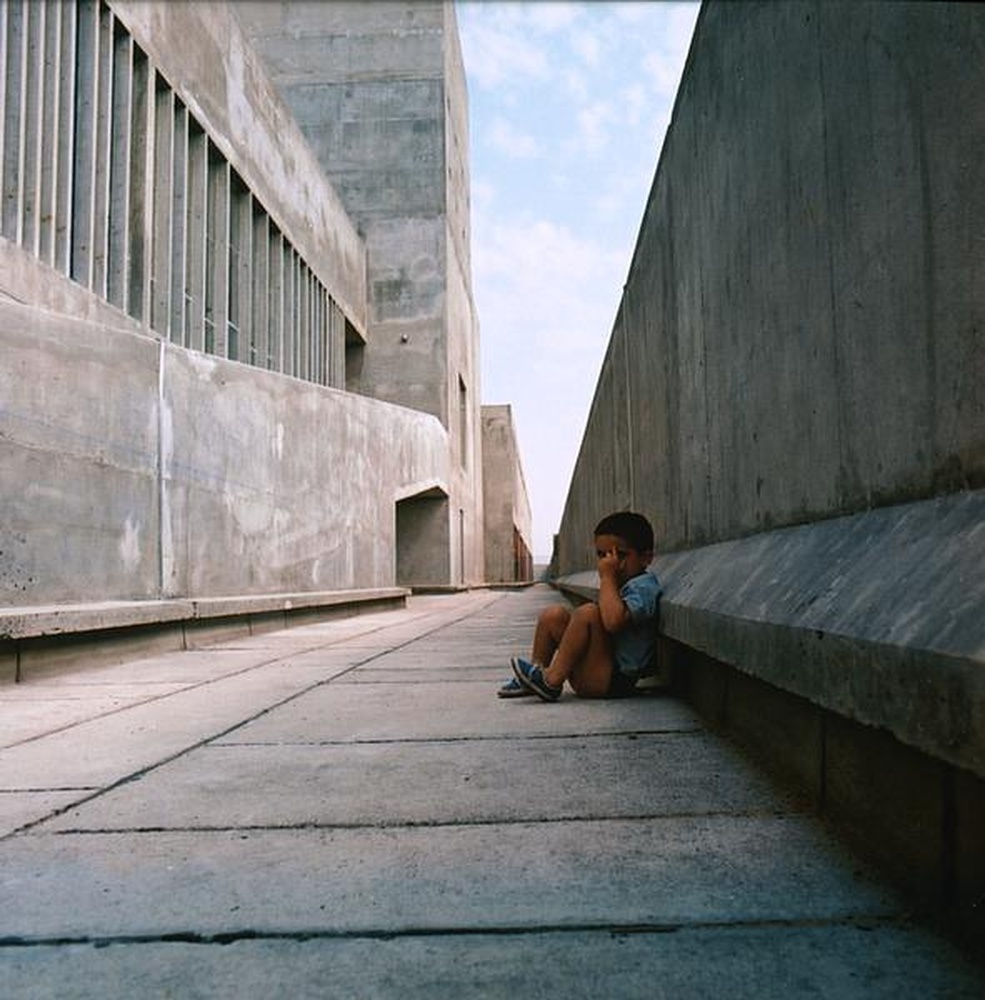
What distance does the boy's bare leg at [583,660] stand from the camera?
370 centimetres

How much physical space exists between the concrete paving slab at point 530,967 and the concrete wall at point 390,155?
23126 mm

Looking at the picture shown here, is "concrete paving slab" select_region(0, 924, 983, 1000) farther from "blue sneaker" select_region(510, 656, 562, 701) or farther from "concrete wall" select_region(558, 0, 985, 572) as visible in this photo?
"blue sneaker" select_region(510, 656, 562, 701)

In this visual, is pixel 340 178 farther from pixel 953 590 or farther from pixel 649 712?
pixel 953 590

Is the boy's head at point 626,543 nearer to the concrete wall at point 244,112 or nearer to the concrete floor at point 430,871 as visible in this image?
the concrete floor at point 430,871

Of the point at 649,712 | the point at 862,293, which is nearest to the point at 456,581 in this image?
the point at 649,712

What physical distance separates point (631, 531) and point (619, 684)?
618 millimetres

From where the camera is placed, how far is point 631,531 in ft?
12.7

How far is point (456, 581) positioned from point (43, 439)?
767 inches

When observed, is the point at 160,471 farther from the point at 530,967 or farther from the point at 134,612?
the point at 530,967

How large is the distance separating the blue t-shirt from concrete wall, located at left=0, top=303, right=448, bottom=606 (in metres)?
3.31

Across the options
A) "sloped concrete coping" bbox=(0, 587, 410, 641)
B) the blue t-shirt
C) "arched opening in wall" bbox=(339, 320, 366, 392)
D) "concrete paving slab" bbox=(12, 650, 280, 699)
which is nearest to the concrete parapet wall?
the blue t-shirt

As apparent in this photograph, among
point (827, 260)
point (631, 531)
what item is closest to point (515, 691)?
point (631, 531)

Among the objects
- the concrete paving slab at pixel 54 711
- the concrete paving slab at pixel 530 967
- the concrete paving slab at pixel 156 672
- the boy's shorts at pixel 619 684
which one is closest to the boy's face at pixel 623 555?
the boy's shorts at pixel 619 684

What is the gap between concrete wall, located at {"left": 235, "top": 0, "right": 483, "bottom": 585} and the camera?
974 inches
